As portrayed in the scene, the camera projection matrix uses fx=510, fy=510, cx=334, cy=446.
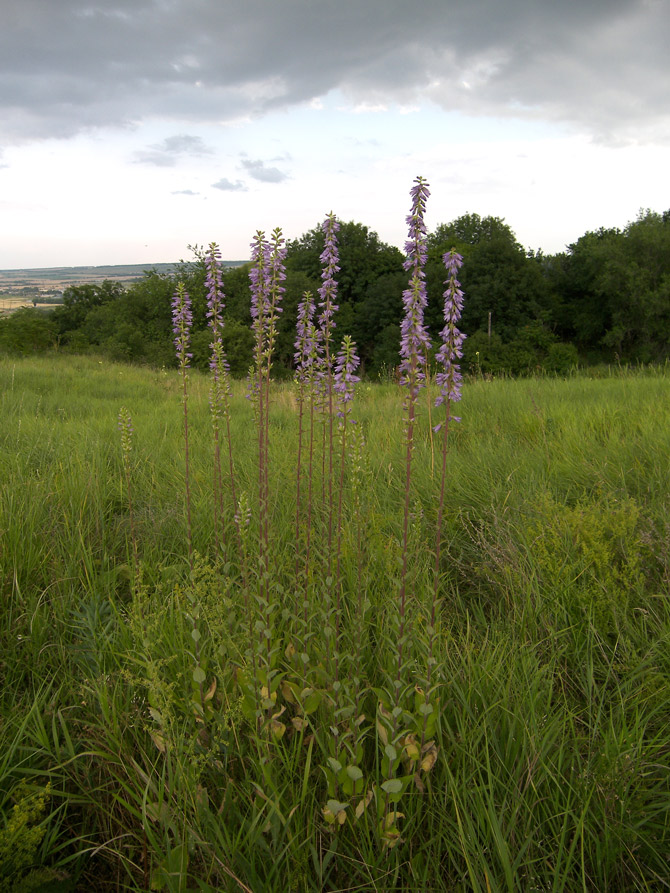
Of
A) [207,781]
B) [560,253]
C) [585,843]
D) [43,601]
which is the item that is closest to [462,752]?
[585,843]

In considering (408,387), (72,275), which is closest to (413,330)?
(408,387)

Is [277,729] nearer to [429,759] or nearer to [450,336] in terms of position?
[429,759]

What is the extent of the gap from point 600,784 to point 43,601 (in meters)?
2.78

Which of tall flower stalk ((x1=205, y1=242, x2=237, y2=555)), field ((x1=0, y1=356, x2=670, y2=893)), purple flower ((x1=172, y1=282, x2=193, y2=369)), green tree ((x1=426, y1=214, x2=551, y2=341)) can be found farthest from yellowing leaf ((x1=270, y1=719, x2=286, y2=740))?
green tree ((x1=426, y1=214, x2=551, y2=341))

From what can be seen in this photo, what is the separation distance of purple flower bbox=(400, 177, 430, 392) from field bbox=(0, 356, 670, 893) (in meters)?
0.53

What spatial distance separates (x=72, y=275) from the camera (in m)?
69.9

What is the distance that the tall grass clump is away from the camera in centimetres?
163

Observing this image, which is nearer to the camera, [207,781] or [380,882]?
[380,882]

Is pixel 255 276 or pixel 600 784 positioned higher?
pixel 255 276

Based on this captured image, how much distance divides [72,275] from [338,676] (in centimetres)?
8065

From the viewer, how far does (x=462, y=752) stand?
6.06 feet

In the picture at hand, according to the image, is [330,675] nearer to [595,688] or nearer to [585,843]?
[585,843]

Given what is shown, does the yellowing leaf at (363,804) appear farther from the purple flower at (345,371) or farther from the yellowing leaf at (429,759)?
the purple flower at (345,371)

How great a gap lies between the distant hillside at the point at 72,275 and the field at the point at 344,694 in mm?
51691
